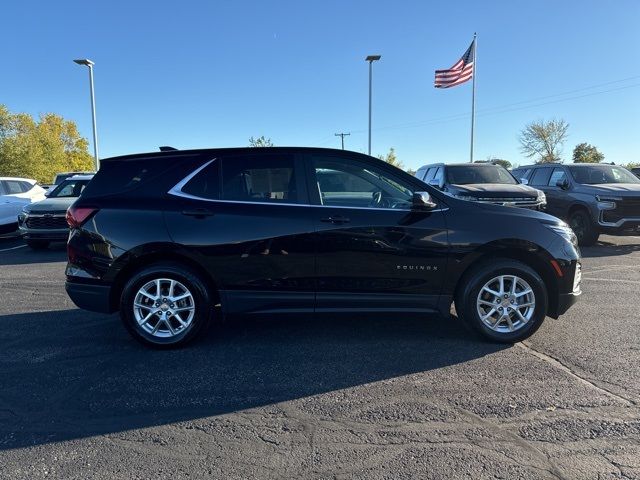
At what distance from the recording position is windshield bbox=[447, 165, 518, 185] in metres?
11.1

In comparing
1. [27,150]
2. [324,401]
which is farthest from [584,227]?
[27,150]

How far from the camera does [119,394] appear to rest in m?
3.46

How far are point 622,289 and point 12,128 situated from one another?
5889cm

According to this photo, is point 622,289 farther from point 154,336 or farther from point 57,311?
point 57,311

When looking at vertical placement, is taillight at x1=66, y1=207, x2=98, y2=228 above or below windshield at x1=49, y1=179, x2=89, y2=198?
below

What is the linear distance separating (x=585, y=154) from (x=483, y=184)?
226 feet

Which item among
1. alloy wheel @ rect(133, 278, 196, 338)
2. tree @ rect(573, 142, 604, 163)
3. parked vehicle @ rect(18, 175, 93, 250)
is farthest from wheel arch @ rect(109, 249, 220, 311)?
tree @ rect(573, 142, 604, 163)

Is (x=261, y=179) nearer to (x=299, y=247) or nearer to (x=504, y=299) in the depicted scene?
(x=299, y=247)

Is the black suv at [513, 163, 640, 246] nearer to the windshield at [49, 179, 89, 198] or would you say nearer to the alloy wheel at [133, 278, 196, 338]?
the alloy wheel at [133, 278, 196, 338]

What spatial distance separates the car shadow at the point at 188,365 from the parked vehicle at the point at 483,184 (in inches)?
207

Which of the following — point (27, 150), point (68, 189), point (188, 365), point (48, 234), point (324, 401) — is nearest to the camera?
point (324, 401)

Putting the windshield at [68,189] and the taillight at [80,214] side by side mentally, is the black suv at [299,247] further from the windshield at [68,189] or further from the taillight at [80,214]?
the windshield at [68,189]

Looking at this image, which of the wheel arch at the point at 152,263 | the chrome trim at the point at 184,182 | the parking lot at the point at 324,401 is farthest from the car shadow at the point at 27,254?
the chrome trim at the point at 184,182

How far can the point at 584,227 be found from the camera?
34.2 feet
